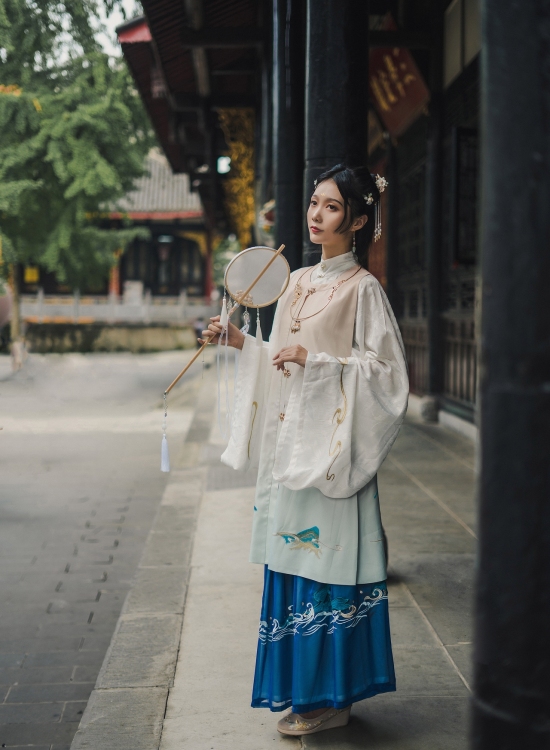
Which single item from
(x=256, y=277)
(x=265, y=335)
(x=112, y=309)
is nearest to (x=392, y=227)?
(x=265, y=335)

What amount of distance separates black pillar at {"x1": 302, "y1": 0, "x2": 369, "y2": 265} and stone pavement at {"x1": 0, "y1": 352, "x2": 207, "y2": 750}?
241cm

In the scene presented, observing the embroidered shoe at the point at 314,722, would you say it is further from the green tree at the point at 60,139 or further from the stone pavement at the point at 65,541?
the green tree at the point at 60,139

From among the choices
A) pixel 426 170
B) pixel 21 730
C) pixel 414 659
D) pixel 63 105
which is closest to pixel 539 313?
pixel 414 659

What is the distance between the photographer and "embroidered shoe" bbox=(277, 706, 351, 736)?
8.06 feet

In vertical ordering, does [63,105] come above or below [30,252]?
above

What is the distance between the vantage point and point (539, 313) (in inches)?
41.0

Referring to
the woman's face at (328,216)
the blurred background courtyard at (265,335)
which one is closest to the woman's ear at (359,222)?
the woman's face at (328,216)

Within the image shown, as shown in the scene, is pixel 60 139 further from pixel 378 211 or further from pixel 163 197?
pixel 163 197

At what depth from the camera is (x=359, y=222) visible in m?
2.43

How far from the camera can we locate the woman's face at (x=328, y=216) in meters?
2.38

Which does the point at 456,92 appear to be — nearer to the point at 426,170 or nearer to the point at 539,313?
the point at 426,170

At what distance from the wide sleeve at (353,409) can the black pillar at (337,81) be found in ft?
3.97

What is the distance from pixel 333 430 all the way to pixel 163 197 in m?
32.0

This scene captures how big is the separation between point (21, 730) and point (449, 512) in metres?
2.99
